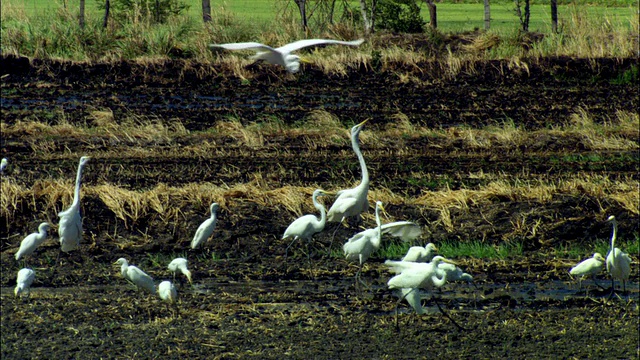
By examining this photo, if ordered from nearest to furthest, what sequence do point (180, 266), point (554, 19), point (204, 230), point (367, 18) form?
point (180, 266) < point (204, 230) < point (554, 19) < point (367, 18)

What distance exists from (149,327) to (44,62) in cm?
1512

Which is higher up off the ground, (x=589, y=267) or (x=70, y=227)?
(x=70, y=227)

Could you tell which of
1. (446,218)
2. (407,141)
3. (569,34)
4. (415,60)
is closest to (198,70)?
(415,60)

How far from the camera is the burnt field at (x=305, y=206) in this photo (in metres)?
7.98

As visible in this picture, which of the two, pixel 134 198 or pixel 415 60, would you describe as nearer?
pixel 134 198

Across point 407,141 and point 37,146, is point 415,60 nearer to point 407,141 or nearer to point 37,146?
point 407,141

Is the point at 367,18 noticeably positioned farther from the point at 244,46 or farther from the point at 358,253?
the point at 358,253

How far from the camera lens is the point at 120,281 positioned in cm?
975

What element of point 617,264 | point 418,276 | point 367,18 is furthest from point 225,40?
point 418,276

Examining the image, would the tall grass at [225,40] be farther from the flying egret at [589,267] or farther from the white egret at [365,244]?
the flying egret at [589,267]

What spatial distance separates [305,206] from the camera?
1148 centimetres

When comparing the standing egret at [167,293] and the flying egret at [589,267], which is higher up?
the standing egret at [167,293]

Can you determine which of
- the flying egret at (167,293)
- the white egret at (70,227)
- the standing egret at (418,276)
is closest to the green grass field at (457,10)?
the white egret at (70,227)

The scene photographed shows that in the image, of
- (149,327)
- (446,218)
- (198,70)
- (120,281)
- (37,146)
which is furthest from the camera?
(198,70)
